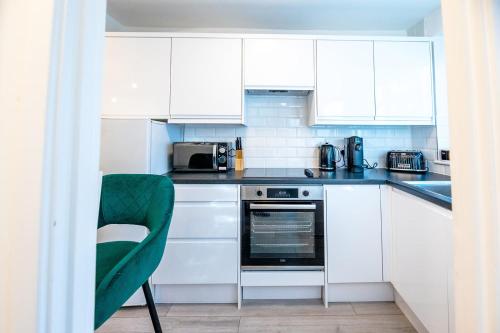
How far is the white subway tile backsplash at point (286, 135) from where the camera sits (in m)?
2.37

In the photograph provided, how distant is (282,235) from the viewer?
1788 mm

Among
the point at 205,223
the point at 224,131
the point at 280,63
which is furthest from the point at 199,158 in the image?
the point at 280,63

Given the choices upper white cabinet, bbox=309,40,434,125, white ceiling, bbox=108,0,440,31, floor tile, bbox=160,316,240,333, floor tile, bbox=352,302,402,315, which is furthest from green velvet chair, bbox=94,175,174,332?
white ceiling, bbox=108,0,440,31

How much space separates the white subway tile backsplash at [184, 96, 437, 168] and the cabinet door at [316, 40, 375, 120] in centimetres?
33

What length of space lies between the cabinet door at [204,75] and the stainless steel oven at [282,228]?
790 mm

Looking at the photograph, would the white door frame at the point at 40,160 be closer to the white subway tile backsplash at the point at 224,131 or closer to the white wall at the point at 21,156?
the white wall at the point at 21,156

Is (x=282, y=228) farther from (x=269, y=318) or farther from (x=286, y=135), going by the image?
(x=286, y=135)

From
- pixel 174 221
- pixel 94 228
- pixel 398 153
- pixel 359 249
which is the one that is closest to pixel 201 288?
pixel 174 221

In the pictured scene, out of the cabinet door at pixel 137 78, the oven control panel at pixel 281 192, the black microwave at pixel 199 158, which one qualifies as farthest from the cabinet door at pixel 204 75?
the oven control panel at pixel 281 192

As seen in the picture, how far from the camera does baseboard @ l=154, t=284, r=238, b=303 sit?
5.99 ft

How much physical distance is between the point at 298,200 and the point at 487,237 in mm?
1367

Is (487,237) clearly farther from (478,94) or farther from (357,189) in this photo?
(357,189)

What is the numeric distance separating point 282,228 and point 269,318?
604mm

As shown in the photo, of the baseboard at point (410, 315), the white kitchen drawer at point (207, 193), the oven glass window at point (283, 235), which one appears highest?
the white kitchen drawer at point (207, 193)
